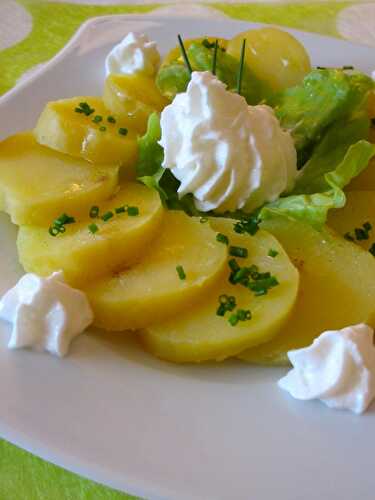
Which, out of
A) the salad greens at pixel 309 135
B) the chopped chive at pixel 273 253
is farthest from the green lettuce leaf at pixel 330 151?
the chopped chive at pixel 273 253

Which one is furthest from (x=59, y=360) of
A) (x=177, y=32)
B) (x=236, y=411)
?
(x=177, y=32)

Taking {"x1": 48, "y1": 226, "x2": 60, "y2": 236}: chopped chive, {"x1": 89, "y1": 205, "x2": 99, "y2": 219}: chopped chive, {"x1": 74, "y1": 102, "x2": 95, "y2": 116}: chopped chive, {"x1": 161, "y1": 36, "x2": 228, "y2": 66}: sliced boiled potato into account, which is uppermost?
{"x1": 161, "y1": 36, "x2": 228, "y2": 66}: sliced boiled potato

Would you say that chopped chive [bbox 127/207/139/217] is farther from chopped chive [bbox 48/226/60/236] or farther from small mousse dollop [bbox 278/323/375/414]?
small mousse dollop [bbox 278/323/375/414]

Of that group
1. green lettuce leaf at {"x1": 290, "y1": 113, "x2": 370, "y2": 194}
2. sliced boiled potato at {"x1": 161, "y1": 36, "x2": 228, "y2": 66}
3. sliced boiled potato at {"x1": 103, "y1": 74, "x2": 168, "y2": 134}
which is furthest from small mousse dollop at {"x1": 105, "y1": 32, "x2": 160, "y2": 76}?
green lettuce leaf at {"x1": 290, "y1": 113, "x2": 370, "y2": 194}

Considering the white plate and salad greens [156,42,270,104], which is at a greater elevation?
salad greens [156,42,270,104]

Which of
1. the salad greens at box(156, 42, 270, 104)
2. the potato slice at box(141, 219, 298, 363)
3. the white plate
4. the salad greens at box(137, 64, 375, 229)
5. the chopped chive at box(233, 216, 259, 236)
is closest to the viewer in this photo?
the white plate

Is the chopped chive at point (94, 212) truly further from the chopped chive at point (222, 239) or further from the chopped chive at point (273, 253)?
the chopped chive at point (273, 253)

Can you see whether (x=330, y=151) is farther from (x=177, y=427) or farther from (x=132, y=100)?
(x=177, y=427)

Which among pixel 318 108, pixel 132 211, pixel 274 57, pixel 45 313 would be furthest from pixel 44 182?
pixel 274 57
